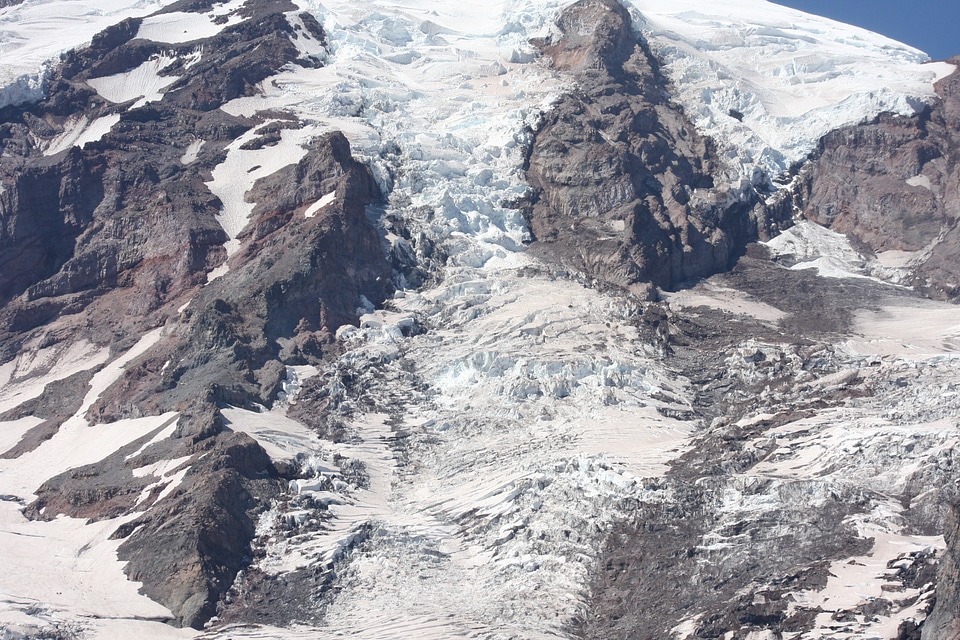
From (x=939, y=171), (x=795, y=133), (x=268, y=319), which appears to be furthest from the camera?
(x=795, y=133)

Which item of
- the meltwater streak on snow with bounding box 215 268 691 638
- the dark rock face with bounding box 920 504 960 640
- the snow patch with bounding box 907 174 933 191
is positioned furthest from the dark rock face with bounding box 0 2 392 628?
the snow patch with bounding box 907 174 933 191

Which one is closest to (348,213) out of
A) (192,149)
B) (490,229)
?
(490,229)

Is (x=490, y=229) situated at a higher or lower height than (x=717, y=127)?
lower

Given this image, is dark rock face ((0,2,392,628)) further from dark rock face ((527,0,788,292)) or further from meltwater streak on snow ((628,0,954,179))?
meltwater streak on snow ((628,0,954,179))

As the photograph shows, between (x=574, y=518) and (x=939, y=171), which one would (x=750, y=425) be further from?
(x=939, y=171)

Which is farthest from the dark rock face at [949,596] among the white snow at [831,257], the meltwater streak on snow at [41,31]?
the meltwater streak on snow at [41,31]

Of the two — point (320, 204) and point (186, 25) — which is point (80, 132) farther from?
point (320, 204)

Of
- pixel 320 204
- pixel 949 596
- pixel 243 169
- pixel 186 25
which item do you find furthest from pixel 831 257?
pixel 186 25
